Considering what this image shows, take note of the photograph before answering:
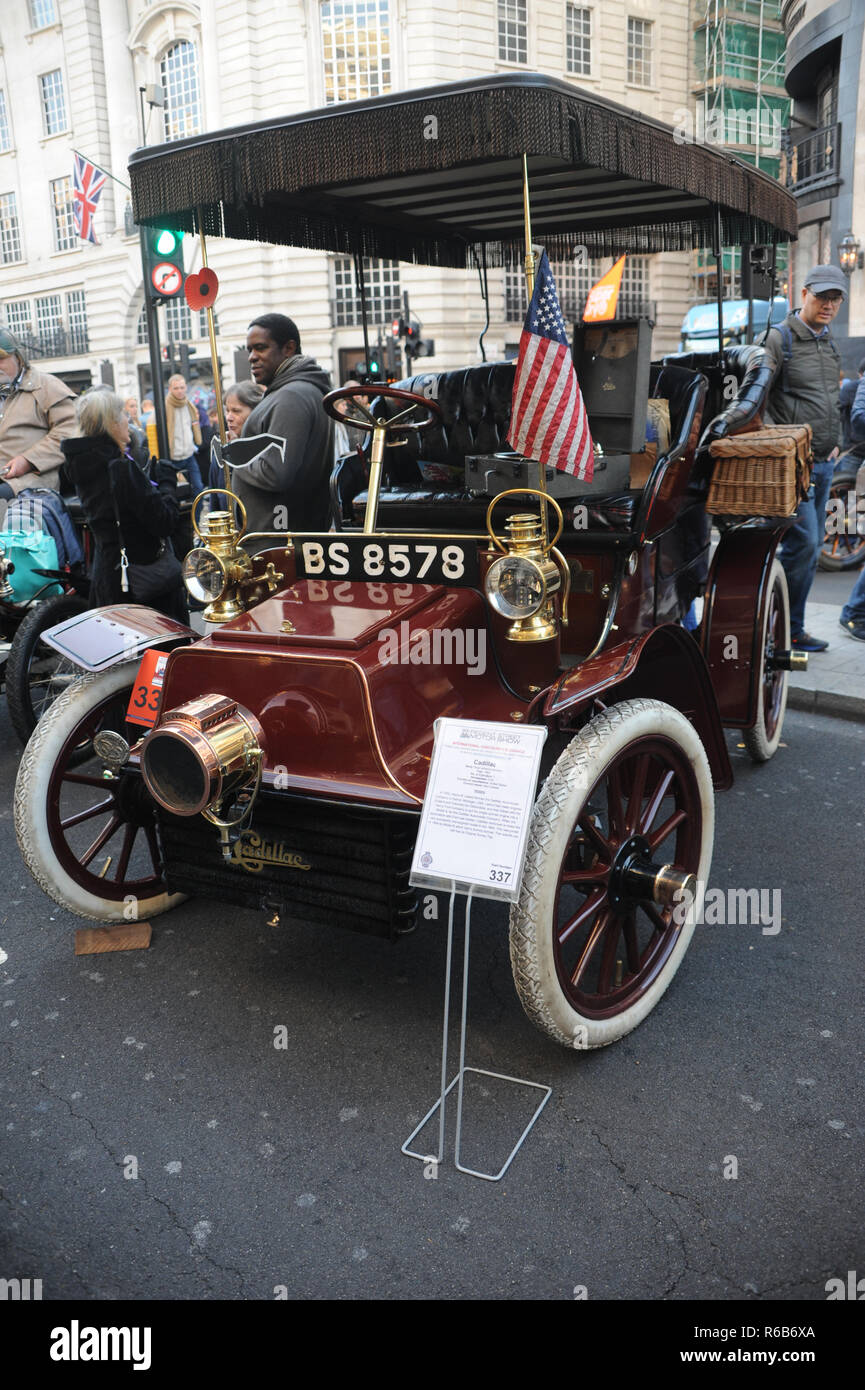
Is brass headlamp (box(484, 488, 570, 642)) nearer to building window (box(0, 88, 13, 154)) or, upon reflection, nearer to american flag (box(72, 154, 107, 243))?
american flag (box(72, 154, 107, 243))

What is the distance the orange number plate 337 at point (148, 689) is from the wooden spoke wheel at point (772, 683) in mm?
2694

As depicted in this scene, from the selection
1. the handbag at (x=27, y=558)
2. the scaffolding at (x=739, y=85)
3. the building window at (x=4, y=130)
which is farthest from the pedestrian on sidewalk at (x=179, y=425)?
the building window at (x=4, y=130)

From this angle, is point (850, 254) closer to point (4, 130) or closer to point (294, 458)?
point (294, 458)

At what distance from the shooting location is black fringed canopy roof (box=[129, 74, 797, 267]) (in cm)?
263

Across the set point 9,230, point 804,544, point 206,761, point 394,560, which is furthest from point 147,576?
point 9,230

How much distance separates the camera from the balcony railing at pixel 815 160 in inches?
954

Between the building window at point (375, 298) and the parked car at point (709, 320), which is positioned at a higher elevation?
the building window at point (375, 298)

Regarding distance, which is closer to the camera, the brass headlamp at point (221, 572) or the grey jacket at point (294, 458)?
the brass headlamp at point (221, 572)

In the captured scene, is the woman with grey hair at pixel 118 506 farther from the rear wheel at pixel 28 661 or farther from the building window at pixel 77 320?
the building window at pixel 77 320

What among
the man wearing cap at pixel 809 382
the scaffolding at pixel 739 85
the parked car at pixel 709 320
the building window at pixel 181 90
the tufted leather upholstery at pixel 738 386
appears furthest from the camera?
the scaffolding at pixel 739 85

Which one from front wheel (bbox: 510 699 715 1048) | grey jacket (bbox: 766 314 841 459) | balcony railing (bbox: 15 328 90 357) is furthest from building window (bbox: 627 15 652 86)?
front wheel (bbox: 510 699 715 1048)

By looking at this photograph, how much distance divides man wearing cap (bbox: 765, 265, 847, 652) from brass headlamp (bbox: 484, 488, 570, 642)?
3.36m

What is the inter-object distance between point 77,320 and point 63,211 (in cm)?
404

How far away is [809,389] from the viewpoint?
5.75m
